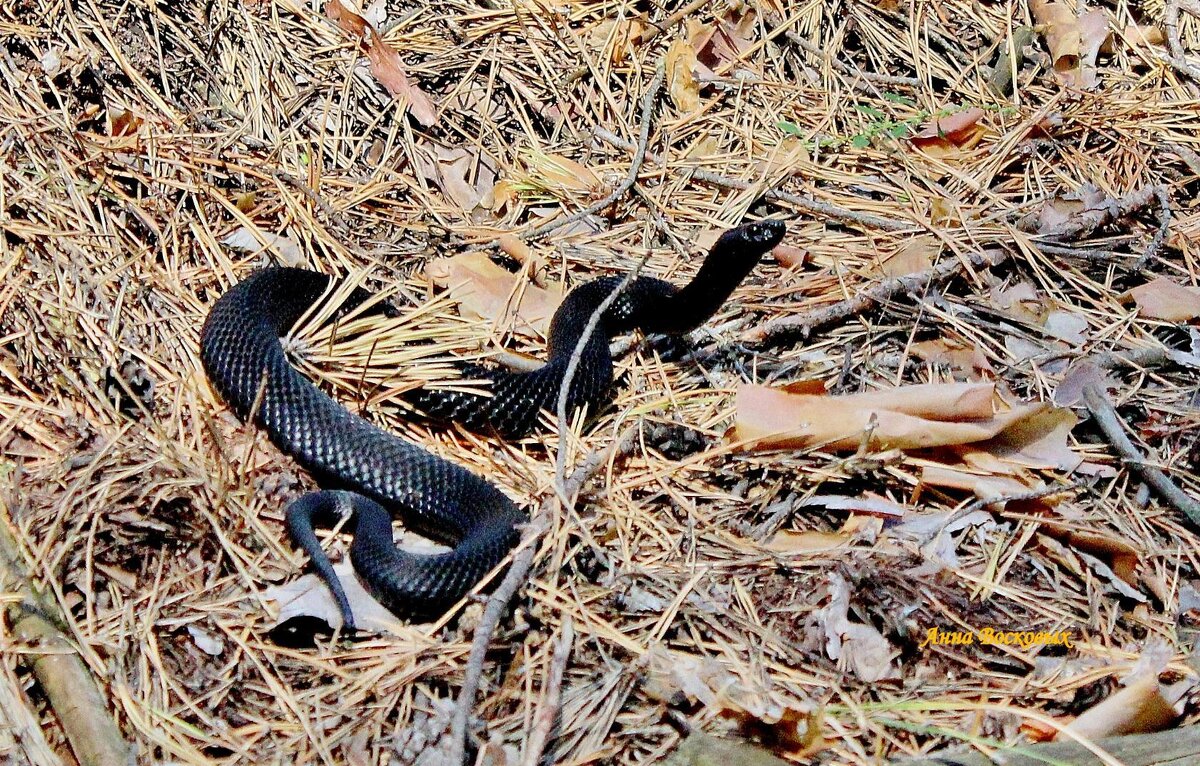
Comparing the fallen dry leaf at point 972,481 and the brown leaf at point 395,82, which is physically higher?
the brown leaf at point 395,82

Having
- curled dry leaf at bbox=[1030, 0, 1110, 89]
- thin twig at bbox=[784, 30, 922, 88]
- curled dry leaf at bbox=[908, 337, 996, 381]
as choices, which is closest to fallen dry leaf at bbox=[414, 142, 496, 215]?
thin twig at bbox=[784, 30, 922, 88]

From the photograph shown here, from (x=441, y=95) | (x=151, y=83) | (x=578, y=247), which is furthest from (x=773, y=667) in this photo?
(x=151, y=83)

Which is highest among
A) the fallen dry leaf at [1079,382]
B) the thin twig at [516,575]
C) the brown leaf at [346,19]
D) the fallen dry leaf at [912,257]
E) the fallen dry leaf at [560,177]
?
the brown leaf at [346,19]

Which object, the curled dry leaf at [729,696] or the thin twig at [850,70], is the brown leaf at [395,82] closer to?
the thin twig at [850,70]

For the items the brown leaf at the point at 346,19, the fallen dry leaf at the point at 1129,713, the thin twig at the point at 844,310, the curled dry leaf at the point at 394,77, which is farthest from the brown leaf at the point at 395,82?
the fallen dry leaf at the point at 1129,713

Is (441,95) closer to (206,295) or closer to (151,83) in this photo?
(151,83)

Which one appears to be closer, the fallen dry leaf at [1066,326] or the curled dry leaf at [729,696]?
the curled dry leaf at [729,696]

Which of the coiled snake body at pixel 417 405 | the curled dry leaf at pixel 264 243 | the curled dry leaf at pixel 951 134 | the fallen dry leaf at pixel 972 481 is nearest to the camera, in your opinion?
the coiled snake body at pixel 417 405

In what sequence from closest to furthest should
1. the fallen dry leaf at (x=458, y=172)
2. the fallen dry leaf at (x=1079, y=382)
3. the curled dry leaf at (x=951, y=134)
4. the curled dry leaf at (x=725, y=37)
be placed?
the fallen dry leaf at (x=1079, y=382) < the fallen dry leaf at (x=458, y=172) < the curled dry leaf at (x=951, y=134) < the curled dry leaf at (x=725, y=37)
